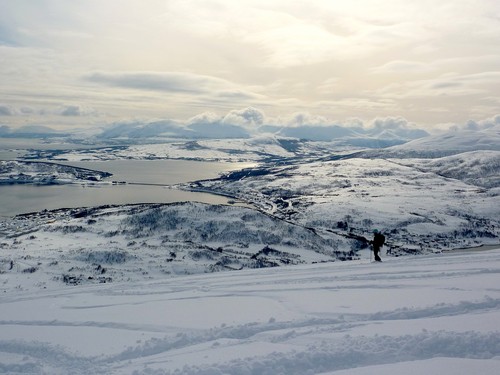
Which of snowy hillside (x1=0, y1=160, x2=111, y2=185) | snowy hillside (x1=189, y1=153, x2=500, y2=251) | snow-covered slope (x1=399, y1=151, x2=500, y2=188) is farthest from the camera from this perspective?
snowy hillside (x1=0, y1=160, x2=111, y2=185)

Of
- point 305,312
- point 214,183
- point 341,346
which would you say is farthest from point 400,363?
point 214,183

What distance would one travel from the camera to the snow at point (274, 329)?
860cm

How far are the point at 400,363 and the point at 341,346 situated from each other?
1329 mm

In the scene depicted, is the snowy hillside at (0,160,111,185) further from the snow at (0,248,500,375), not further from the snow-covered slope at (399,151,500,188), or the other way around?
the snow at (0,248,500,375)

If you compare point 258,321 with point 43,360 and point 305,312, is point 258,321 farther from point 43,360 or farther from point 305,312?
point 43,360

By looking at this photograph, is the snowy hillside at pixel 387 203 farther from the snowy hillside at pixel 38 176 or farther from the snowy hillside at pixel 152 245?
the snowy hillside at pixel 38 176

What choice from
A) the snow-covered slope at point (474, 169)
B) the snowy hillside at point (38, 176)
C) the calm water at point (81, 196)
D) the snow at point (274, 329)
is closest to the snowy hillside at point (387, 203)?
the snow-covered slope at point (474, 169)

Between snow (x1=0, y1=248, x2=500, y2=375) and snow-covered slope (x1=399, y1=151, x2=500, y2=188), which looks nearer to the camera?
snow (x1=0, y1=248, x2=500, y2=375)

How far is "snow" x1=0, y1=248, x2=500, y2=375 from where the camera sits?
860 centimetres

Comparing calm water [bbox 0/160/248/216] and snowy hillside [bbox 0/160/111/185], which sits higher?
snowy hillside [bbox 0/160/111/185]

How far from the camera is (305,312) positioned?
39.1 ft

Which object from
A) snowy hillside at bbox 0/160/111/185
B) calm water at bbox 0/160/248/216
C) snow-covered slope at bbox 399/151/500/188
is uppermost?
snow-covered slope at bbox 399/151/500/188

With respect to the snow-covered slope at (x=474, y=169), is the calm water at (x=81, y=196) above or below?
below

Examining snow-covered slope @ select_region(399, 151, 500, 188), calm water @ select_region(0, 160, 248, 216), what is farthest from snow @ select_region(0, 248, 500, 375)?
snow-covered slope @ select_region(399, 151, 500, 188)
